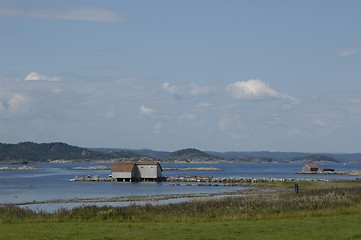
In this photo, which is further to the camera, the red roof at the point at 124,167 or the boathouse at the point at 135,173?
the red roof at the point at 124,167

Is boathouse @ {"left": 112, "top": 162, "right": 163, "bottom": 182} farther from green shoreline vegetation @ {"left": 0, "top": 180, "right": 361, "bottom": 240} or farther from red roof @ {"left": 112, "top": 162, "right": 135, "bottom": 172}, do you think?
green shoreline vegetation @ {"left": 0, "top": 180, "right": 361, "bottom": 240}

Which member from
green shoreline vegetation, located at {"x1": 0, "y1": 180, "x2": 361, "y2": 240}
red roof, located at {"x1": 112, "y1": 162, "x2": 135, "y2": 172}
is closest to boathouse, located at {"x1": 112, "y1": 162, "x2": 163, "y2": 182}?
red roof, located at {"x1": 112, "y1": 162, "x2": 135, "y2": 172}

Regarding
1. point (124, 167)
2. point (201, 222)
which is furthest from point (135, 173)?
point (201, 222)

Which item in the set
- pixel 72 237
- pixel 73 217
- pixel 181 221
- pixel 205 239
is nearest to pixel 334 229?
pixel 205 239

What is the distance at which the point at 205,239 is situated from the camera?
2567cm

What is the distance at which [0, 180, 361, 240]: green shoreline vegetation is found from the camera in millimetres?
27016

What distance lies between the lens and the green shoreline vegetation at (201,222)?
2702cm

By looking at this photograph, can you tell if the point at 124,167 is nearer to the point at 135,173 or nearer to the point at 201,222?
the point at 135,173

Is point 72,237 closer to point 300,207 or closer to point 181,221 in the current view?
point 181,221

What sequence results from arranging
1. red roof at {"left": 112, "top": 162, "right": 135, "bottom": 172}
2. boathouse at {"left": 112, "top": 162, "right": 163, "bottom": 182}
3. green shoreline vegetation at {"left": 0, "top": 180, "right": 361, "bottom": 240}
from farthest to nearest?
red roof at {"left": 112, "top": 162, "right": 135, "bottom": 172} → boathouse at {"left": 112, "top": 162, "right": 163, "bottom": 182} → green shoreline vegetation at {"left": 0, "top": 180, "right": 361, "bottom": 240}

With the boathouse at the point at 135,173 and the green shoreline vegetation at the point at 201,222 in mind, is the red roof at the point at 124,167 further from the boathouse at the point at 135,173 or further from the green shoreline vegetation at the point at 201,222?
the green shoreline vegetation at the point at 201,222

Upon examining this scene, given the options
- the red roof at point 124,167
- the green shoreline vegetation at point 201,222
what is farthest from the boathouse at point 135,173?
the green shoreline vegetation at point 201,222

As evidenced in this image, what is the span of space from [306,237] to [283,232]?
5.88 feet

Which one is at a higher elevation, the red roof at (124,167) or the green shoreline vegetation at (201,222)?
the red roof at (124,167)
